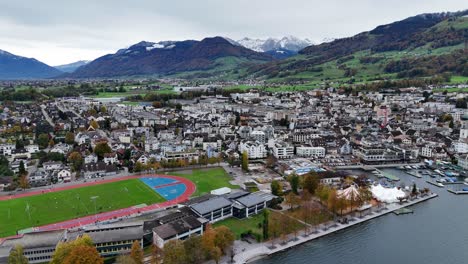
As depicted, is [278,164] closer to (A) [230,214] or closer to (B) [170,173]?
Result: (B) [170,173]

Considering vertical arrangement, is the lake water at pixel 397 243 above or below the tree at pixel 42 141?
below

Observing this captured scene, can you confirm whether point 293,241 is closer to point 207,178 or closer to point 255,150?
point 207,178

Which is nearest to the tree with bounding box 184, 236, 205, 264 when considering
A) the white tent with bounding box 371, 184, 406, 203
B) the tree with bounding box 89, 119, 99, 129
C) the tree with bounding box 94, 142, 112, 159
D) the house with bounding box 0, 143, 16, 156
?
the white tent with bounding box 371, 184, 406, 203

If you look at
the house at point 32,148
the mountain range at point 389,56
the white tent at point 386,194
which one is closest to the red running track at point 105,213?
the white tent at point 386,194

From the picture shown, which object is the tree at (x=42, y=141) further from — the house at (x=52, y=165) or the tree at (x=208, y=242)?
the tree at (x=208, y=242)

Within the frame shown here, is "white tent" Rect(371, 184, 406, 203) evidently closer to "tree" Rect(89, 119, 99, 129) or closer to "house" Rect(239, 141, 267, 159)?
"house" Rect(239, 141, 267, 159)
